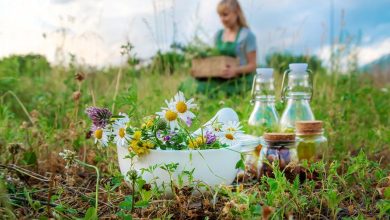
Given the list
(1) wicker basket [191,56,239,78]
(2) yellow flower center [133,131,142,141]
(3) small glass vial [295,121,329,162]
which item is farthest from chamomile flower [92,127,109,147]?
(1) wicker basket [191,56,239,78]

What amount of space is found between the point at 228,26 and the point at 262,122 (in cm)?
390

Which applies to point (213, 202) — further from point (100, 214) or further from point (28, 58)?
point (28, 58)

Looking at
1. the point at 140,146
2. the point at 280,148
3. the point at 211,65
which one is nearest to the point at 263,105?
the point at 280,148

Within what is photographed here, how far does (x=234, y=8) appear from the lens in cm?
603

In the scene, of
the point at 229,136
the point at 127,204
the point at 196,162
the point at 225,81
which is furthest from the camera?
the point at 225,81

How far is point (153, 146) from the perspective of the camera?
67.5 inches

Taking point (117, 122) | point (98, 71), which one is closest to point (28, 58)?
point (98, 71)

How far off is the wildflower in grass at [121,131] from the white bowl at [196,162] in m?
0.06

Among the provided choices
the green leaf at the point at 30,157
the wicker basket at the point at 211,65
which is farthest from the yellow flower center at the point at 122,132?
the wicker basket at the point at 211,65

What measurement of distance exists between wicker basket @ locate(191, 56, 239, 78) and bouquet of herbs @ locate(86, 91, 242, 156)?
3.92 meters

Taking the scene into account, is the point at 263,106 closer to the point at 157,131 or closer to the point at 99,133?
the point at 157,131

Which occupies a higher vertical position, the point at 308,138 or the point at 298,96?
the point at 298,96

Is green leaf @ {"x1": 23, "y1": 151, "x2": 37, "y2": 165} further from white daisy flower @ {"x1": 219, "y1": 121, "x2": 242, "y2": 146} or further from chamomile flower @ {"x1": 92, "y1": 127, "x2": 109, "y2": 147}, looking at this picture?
white daisy flower @ {"x1": 219, "y1": 121, "x2": 242, "y2": 146}

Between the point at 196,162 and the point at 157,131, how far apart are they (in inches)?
6.4
